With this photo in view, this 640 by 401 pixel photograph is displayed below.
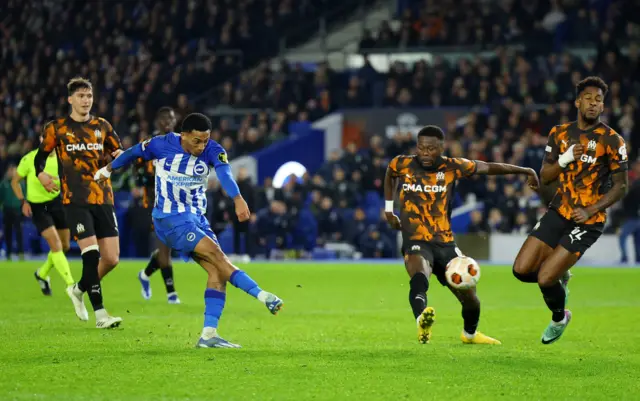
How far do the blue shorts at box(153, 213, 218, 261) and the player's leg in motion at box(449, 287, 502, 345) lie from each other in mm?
2285

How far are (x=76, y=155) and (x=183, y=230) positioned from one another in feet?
9.51

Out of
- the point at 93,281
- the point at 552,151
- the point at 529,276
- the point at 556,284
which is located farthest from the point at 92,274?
the point at 552,151

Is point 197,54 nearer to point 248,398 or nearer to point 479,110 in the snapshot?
point 479,110

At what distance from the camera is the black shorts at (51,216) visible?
54.6ft

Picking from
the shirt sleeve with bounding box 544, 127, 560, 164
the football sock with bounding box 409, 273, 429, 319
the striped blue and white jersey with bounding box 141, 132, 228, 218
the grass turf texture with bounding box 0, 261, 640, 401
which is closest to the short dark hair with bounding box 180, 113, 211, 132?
the striped blue and white jersey with bounding box 141, 132, 228, 218

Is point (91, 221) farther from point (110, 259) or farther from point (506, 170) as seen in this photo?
point (506, 170)

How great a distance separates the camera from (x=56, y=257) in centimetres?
1559

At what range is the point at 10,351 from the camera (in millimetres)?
9984

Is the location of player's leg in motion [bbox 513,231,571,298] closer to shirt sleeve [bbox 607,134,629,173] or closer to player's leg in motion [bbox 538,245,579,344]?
player's leg in motion [bbox 538,245,579,344]

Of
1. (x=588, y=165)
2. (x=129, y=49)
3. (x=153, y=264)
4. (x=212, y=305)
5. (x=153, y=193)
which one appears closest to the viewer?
(x=212, y=305)

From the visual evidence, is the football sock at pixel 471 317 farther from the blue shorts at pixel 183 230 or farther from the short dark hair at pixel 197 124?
the short dark hair at pixel 197 124

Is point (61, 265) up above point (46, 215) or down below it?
below

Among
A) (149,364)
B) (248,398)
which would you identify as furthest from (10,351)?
(248,398)

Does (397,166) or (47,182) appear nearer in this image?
(397,166)
